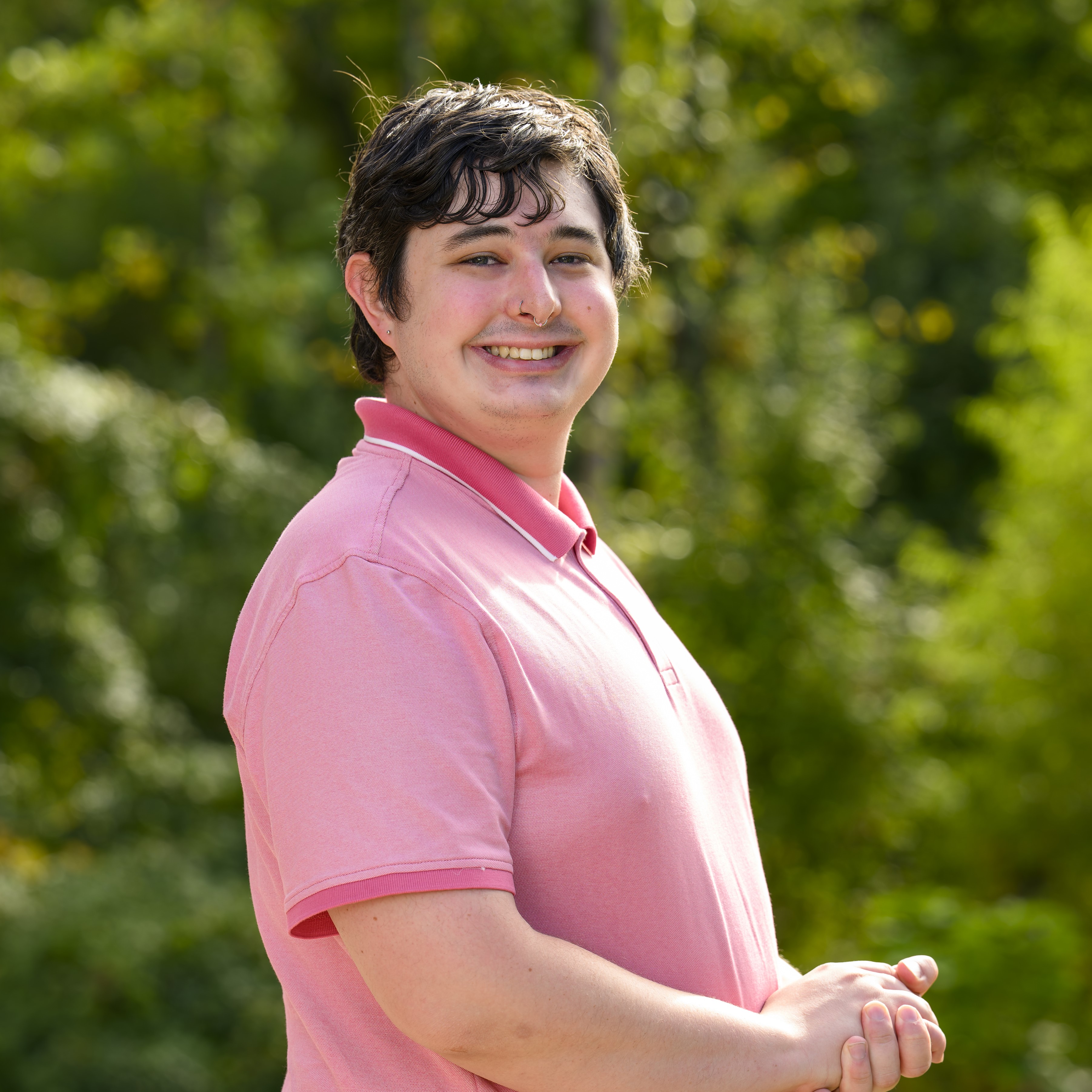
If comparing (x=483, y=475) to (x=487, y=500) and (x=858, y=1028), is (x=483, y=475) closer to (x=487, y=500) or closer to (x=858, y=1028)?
(x=487, y=500)

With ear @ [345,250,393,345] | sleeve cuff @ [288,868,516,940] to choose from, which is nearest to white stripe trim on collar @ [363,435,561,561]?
ear @ [345,250,393,345]

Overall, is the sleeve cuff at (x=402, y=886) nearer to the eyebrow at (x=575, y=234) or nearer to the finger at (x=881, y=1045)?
the finger at (x=881, y=1045)

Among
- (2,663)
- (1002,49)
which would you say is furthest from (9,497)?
(1002,49)

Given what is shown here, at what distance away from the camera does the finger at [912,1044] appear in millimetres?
962

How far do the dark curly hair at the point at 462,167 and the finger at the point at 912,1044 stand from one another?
662 millimetres

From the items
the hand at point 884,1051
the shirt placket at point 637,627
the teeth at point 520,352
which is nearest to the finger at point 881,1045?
the hand at point 884,1051

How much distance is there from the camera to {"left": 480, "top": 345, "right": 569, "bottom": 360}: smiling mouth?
100 centimetres

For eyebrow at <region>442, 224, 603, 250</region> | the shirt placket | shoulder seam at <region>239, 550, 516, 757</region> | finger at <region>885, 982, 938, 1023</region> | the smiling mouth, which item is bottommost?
finger at <region>885, 982, 938, 1023</region>

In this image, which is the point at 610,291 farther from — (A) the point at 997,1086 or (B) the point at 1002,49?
(B) the point at 1002,49

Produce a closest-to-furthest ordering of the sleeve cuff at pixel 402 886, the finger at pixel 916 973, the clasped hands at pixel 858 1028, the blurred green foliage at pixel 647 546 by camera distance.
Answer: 1. the sleeve cuff at pixel 402 886
2. the clasped hands at pixel 858 1028
3. the finger at pixel 916 973
4. the blurred green foliage at pixel 647 546

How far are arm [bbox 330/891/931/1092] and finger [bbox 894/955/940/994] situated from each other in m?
0.19

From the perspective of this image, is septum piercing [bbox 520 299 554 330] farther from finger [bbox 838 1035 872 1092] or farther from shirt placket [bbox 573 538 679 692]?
finger [bbox 838 1035 872 1092]

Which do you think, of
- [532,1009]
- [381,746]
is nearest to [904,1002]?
[532,1009]

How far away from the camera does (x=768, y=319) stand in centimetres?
509
